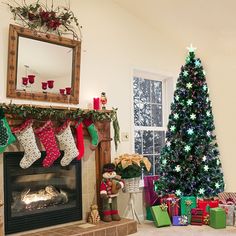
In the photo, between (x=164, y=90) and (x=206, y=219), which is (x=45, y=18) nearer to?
(x=164, y=90)

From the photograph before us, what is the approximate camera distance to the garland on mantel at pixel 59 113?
3580 mm

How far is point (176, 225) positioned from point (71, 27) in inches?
108

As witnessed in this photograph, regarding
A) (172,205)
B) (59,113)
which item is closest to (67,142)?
(59,113)

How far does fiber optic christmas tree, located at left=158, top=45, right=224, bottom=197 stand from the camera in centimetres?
482

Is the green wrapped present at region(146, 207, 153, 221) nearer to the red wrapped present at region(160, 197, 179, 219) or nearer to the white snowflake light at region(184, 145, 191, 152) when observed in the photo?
the red wrapped present at region(160, 197, 179, 219)

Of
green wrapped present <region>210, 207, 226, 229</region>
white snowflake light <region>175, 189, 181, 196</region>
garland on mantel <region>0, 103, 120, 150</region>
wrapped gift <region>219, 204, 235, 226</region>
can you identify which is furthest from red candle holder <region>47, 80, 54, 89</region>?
wrapped gift <region>219, 204, 235, 226</region>

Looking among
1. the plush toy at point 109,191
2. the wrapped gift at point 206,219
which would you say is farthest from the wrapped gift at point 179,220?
the plush toy at point 109,191

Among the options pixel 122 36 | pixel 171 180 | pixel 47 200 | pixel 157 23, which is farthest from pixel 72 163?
pixel 157 23

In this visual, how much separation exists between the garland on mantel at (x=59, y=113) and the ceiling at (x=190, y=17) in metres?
1.46

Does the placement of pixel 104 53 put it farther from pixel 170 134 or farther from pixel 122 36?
pixel 170 134

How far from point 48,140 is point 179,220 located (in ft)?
6.47

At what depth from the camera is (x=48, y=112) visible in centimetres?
378

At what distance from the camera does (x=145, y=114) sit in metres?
5.35

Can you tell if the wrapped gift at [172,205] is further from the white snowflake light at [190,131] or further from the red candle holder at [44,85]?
the red candle holder at [44,85]
